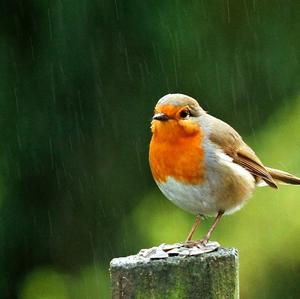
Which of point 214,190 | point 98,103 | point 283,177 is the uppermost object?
point 98,103

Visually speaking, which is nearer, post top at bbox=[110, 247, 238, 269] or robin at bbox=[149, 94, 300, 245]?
post top at bbox=[110, 247, 238, 269]

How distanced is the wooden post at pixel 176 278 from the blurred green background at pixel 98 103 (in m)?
2.66

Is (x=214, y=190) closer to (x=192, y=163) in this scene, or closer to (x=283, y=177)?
(x=192, y=163)

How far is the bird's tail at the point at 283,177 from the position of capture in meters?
4.67

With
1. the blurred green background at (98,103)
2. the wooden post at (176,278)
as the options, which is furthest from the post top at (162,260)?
the blurred green background at (98,103)

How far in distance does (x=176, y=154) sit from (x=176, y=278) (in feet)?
5.02

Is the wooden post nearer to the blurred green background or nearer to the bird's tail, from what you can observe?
the bird's tail

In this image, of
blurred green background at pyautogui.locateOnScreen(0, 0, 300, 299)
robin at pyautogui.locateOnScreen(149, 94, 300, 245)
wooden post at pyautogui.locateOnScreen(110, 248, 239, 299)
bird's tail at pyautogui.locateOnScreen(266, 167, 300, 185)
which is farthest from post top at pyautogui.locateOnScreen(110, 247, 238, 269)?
blurred green background at pyautogui.locateOnScreen(0, 0, 300, 299)

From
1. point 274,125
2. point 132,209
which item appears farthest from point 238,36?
point 132,209

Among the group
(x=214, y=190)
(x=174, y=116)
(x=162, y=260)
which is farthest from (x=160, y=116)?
(x=162, y=260)

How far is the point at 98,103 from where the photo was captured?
559cm

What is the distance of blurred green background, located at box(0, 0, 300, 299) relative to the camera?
5.29 m

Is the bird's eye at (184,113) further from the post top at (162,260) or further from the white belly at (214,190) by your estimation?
the post top at (162,260)

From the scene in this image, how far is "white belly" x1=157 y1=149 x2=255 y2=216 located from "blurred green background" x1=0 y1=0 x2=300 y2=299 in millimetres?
1009
